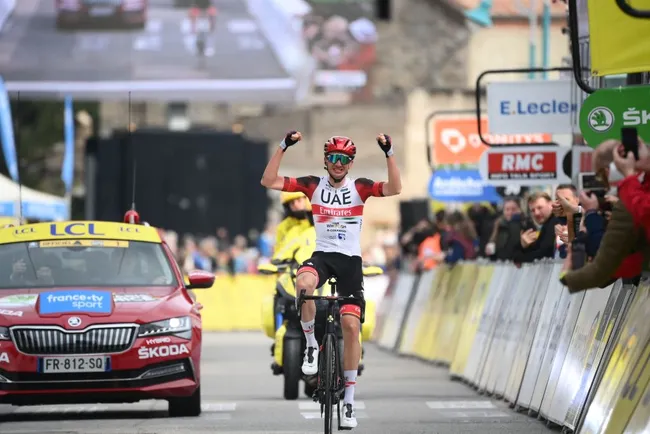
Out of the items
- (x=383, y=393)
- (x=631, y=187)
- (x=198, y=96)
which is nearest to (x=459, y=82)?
(x=198, y=96)

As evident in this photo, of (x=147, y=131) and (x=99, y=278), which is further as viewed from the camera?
(x=147, y=131)

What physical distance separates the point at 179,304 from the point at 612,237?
6.01 meters

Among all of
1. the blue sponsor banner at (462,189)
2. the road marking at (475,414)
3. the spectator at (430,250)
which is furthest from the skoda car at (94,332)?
the blue sponsor banner at (462,189)

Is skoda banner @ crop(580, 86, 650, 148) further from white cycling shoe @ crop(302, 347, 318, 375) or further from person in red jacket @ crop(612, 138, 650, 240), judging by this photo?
person in red jacket @ crop(612, 138, 650, 240)

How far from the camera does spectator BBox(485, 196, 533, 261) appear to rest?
2103cm

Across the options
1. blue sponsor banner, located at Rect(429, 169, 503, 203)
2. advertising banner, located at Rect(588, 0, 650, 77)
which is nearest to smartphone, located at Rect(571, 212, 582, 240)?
advertising banner, located at Rect(588, 0, 650, 77)

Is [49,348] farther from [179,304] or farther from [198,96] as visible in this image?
[198,96]

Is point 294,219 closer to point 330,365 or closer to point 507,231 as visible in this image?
point 507,231

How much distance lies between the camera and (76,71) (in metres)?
60.6

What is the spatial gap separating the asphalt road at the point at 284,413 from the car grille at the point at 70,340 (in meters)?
0.60

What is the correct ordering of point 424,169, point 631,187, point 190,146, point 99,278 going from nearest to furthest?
point 631,187, point 99,278, point 190,146, point 424,169

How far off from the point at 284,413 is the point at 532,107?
16.9 ft

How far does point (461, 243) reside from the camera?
26.1 m

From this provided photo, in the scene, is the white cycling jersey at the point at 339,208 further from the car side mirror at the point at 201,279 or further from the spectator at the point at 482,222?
the spectator at the point at 482,222
